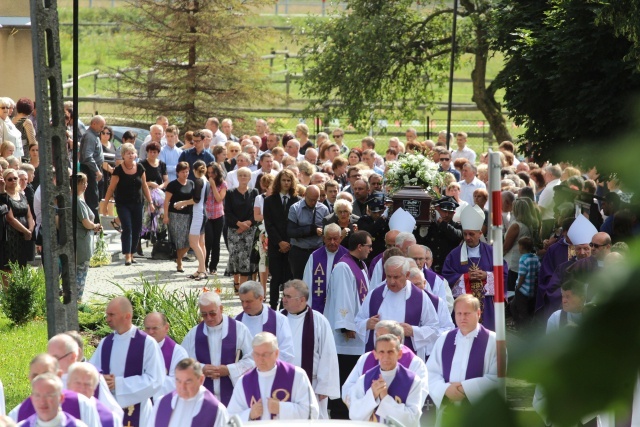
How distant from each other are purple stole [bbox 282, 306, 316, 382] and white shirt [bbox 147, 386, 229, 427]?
156 cm

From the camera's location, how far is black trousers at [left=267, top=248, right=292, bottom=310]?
12312mm

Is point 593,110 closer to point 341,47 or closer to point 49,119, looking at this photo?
point 49,119

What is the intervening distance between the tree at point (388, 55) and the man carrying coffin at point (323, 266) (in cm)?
1330

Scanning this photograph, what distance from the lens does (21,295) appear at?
12.4 m

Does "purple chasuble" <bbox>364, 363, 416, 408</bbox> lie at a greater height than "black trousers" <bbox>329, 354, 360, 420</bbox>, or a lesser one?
greater

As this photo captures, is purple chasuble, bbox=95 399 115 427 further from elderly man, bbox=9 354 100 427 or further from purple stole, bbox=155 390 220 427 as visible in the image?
purple stole, bbox=155 390 220 427

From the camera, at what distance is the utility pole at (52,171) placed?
25.8 feet

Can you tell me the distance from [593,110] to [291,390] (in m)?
4.79

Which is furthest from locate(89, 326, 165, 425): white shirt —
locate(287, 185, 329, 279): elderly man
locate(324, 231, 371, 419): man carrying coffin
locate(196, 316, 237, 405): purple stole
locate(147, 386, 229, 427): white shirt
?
locate(287, 185, 329, 279): elderly man

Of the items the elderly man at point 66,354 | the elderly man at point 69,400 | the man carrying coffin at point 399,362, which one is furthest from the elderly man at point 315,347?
the elderly man at point 69,400

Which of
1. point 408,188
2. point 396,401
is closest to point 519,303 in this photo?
point 408,188

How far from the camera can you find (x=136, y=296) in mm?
11406

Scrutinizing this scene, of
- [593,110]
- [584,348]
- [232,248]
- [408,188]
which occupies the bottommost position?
[232,248]

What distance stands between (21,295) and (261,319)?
4841mm
